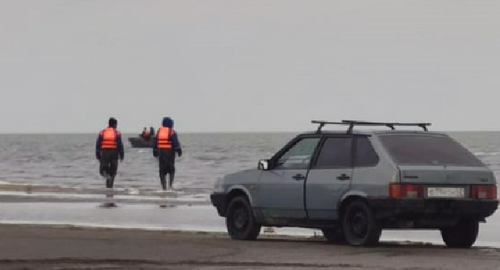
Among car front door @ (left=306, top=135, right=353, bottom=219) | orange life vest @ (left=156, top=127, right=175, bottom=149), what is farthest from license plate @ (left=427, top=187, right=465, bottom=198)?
orange life vest @ (left=156, top=127, right=175, bottom=149)

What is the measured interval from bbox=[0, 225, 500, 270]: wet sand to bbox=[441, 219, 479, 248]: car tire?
0.56 ft

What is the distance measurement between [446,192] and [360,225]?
1.06 metres

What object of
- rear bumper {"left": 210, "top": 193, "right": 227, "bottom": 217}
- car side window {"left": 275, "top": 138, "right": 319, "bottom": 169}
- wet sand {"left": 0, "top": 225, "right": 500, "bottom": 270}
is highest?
car side window {"left": 275, "top": 138, "right": 319, "bottom": 169}

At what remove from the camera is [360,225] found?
53.6 ft

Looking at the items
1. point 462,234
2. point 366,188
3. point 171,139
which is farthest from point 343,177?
point 171,139

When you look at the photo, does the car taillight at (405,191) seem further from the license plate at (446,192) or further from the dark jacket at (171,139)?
the dark jacket at (171,139)

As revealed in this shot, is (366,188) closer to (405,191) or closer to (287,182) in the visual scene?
(405,191)

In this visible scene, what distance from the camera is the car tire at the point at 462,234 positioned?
1669cm

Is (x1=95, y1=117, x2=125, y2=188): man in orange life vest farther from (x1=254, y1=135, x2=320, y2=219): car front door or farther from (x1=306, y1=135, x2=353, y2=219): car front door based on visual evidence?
(x1=306, y1=135, x2=353, y2=219): car front door

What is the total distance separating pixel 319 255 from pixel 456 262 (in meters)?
1.56

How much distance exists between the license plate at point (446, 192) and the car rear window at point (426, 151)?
399 mm

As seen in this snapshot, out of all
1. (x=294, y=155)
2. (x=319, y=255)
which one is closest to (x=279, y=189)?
(x=294, y=155)

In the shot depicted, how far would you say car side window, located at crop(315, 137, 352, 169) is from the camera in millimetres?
17016

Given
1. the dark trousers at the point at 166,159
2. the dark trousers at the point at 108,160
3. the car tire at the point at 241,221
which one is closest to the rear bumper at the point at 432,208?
the car tire at the point at 241,221
